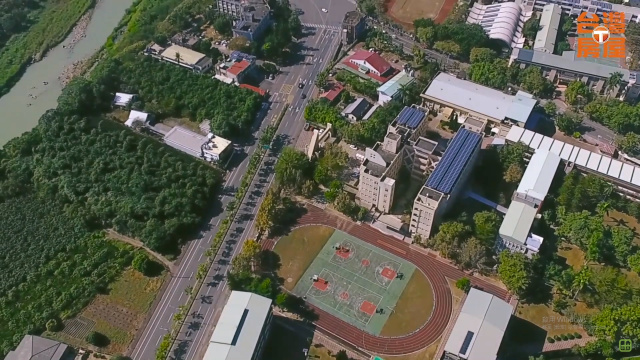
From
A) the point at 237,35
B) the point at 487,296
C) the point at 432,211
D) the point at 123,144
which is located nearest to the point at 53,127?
the point at 123,144

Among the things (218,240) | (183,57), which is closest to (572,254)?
(218,240)

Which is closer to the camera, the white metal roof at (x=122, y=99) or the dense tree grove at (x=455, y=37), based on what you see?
the white metal roof at (x=122, y=99)

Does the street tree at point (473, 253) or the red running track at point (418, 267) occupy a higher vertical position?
the street tree at point (473, 253)

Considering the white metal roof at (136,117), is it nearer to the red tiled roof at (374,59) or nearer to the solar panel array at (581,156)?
the red tiled roof at (374,59)

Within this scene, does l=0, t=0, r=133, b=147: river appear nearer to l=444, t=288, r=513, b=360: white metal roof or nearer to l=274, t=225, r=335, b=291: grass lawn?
l=274, t=225, r=335, b=291: grass lawn

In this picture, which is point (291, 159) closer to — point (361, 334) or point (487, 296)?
point (361, 334)

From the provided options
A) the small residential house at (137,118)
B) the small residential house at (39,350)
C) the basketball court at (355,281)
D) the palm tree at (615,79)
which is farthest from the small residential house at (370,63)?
the small residential house at (39,350)

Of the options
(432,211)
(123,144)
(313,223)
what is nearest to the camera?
(432,211)
